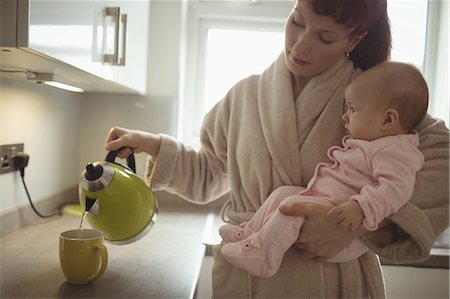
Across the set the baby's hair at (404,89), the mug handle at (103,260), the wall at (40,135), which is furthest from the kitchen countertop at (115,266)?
the baby's hair at (404,89)

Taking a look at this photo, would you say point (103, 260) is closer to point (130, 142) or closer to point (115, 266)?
point (115, 266)

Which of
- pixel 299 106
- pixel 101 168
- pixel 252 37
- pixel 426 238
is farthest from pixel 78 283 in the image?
pixel 252 37

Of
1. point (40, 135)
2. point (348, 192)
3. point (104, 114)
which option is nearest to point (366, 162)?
point (348, 192)

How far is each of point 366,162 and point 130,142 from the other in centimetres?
55

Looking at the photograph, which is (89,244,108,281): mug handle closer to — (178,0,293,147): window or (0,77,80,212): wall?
(0,77,80,212): wall

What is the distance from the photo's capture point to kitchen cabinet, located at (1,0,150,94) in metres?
0.71

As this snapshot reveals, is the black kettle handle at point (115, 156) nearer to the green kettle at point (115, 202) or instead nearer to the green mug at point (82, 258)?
the green kettle at point (115, 202)

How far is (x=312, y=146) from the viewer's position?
913 mm

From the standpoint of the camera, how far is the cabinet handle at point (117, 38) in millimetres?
1105

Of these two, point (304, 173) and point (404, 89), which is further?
point (304, 173)

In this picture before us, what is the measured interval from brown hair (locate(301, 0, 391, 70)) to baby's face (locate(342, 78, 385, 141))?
0.41ft

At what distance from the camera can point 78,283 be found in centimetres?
92

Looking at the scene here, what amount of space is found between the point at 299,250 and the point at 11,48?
27.2 inches

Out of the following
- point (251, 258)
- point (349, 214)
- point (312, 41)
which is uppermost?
point (312, 41)
